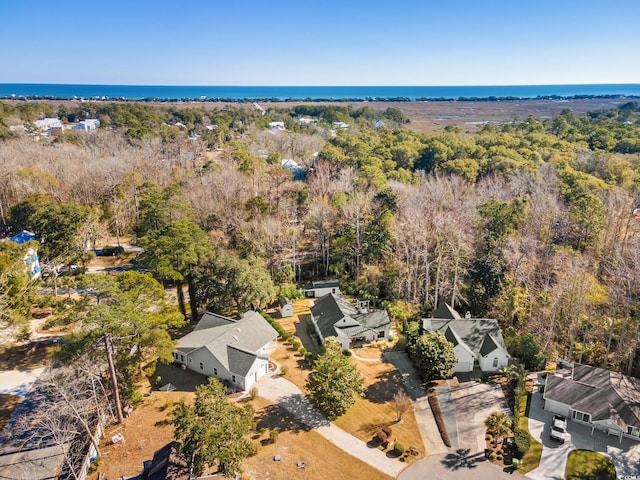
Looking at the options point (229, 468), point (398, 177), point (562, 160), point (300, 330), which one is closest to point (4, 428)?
point (229, 468)

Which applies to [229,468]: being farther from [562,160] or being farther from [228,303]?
[562,160]

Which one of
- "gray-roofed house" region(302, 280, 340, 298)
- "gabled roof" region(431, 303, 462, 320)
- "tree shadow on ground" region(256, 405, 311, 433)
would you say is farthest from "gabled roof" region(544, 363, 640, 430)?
"gray-roofed house" region(302, 280, 340, 298)

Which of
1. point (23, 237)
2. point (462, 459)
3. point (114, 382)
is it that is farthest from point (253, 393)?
point (23, 237)

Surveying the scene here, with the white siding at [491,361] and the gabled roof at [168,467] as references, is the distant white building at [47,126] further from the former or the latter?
the white siding at [491,361]

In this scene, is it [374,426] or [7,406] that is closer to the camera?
[374,426]

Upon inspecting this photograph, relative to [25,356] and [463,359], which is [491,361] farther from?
[25,356]

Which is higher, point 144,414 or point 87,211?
point 87,211

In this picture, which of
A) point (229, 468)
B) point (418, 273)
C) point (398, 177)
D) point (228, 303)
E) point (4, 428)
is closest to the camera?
point (229, 468)
